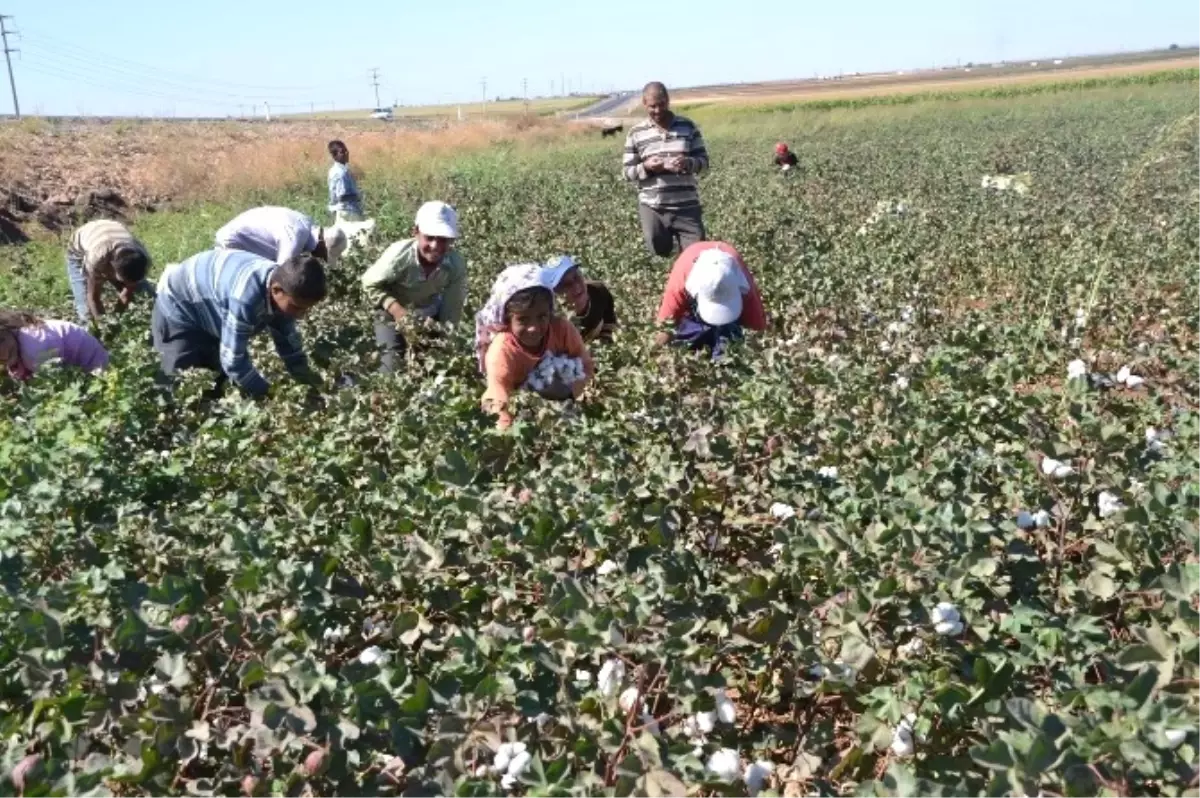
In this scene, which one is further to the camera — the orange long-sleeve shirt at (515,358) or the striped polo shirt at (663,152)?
the striped polo shirt at (663,152)

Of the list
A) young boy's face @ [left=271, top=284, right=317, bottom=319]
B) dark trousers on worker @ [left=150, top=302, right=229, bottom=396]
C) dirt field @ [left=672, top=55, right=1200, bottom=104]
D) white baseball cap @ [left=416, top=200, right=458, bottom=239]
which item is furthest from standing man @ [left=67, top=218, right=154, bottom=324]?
dirt field @ [left=672, top=55, right=1200, bottom=104]

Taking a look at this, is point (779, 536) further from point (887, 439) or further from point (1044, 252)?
point (1044, 252)

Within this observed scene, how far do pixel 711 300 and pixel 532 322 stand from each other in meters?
1.10

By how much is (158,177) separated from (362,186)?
5153 millimetres

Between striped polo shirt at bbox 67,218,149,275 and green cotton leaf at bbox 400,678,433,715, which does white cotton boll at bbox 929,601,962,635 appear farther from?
striped polo shirt at bbox 67,218,149,275

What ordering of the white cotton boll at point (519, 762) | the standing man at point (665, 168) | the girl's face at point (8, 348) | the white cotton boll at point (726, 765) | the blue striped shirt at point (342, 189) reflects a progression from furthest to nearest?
the blue striped shirt at point (342, 189) → the standing man at point (665, 168) → the girl's face at point (8, 348) → the white cotton boll at point (726, 765) → the white cotton boll at point (519, 762)

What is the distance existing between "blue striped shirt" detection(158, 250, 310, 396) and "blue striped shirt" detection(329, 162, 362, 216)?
5514 millimetres

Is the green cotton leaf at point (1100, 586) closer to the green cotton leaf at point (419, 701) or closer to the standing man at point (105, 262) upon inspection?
the green cotton leaf at point (419, 701)

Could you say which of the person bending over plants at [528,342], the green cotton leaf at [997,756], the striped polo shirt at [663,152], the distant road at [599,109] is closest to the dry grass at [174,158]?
the striped polo shirt at [663,152]

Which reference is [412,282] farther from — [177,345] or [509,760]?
[509,760]

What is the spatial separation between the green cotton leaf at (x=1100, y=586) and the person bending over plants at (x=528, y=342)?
6.73 ft

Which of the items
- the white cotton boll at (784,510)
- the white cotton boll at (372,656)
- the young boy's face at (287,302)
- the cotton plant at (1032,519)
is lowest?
the white cotton boll at (372,656)

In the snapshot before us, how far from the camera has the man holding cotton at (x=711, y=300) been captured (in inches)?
180

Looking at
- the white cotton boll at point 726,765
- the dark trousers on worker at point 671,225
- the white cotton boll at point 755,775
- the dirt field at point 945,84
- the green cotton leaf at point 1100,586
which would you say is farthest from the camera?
the dirt field at point 945,84
